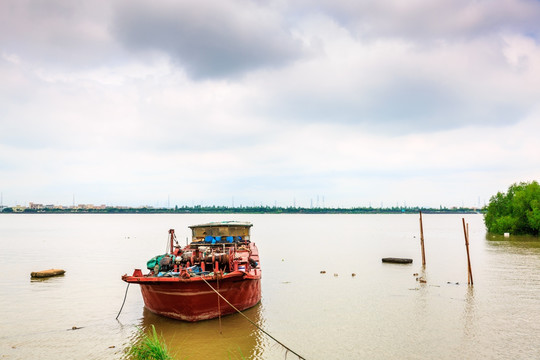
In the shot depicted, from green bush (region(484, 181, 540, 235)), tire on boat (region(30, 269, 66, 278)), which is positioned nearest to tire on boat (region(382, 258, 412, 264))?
tire on boat (region(30, 269, 66, 278))

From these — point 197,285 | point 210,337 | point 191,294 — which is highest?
point 197,285

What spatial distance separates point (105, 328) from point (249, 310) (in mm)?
6425

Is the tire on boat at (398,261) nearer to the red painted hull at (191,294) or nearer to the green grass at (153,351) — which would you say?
the red painted hull at (191,294)

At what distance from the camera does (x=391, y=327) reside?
1653cm

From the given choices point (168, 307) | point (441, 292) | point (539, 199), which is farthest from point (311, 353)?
point (539, 199)

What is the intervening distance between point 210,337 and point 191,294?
1771 mm

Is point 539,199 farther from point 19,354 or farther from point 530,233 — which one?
point 19,354

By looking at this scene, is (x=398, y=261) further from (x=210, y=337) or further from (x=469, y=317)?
(x=210, y=337)

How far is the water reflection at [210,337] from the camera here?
521 inches

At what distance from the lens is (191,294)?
1501 centimetres

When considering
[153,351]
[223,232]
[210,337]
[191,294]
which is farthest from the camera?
[223,232]

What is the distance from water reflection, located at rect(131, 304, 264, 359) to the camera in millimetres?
13242

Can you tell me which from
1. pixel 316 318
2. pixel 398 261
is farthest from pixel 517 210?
pixel 316 318

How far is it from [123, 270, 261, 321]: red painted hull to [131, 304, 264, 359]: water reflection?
1.16ft
